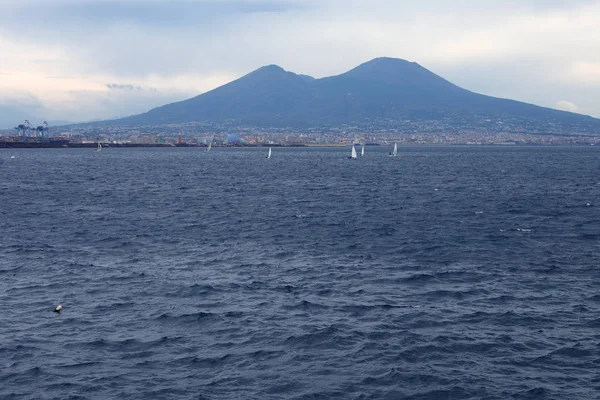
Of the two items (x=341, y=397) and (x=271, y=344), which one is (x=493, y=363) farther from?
(x=271, y=344)

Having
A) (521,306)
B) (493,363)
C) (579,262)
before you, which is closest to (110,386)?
(493,363)

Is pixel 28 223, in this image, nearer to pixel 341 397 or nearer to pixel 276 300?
pixel 276 300

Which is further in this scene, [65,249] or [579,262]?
[65,249]

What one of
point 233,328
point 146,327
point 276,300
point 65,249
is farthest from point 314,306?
point 65,249

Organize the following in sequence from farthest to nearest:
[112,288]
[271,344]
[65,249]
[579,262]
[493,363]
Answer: [65,249] → [579,262] → [112,288] → [271,344] → [493,363]

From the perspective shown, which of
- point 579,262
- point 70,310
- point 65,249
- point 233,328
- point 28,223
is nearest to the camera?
point 233,328

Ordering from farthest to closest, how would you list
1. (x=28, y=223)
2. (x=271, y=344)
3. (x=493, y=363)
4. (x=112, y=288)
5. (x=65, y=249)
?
(x=28, y=223) → (x=65, y=249) → (x=112, y=288) → (x=271, y=344) → (x=493, y=363)
